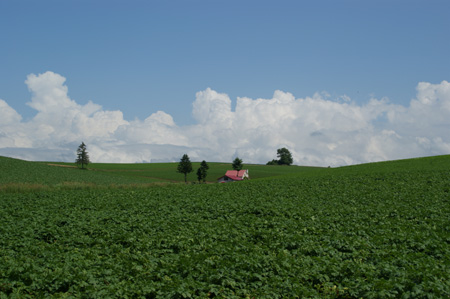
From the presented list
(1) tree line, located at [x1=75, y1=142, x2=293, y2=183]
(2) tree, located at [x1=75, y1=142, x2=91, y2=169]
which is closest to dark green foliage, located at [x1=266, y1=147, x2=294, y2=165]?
(1) tree line, located at [x1=75, y1=142, x2=293, y2=183]

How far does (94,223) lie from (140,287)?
10.0 meters

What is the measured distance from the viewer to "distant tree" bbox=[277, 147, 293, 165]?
156 m

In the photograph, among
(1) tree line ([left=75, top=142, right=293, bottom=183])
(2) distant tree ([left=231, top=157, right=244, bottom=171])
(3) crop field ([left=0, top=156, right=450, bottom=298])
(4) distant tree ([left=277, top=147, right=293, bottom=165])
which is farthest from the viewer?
(4) distant tree ([left=277, top=147, right=293, bottom=165])

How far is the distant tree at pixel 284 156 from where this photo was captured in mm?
155875

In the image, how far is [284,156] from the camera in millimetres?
156625

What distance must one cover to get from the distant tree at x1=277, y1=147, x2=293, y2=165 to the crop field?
5167 inches

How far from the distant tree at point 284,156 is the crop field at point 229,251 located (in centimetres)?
13124

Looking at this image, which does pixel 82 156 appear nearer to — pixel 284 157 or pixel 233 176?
pixel 233 176

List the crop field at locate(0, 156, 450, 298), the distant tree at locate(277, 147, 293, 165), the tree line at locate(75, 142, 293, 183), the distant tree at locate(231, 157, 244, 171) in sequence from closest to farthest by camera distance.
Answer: the crop field at locate(0, 156, 450, 298)
the tree line at locate(75, 142, 293, 183)
the distant tree at locate(231, 157, 244, 171)
the distant tree at locate(277, 147, 293, 165)

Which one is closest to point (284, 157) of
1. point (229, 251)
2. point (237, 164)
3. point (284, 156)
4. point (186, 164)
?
point (284, 156)

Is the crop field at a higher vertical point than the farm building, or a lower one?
lower

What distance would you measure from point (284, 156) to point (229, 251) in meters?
147

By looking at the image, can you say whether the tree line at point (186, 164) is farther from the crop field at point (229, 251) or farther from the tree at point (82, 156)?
the crop field at point (229, 251)

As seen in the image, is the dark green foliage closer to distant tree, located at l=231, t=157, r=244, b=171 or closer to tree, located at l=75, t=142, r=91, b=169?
distant tree, located at l=231, t=157, r=244, b=171
